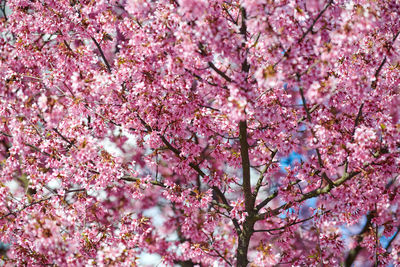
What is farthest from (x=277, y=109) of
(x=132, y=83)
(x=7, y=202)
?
(x=7, y=202)

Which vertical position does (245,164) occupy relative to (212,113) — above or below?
below

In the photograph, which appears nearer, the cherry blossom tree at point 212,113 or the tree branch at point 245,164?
the cherry blossom tree at point 212,113

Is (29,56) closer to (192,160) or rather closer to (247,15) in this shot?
(192,160)

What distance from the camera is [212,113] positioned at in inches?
278

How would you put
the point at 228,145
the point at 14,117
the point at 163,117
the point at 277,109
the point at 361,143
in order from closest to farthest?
the point at 361,143, the point at 14,117, the point at 277,109, the point at 163,117, the point at 228,145

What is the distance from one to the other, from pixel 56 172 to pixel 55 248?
1507 mm

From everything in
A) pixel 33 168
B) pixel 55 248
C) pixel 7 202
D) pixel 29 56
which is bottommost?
pixel 55 248

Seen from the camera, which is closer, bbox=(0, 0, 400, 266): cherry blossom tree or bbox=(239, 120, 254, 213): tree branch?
bbox=(0, 0, 400, 266): cherry blossom tree

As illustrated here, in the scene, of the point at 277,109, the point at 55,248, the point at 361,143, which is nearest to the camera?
the point at 55,248

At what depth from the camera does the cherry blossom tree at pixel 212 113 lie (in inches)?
207

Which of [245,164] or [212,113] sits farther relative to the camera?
[212,113]

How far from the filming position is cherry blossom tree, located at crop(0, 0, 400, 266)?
525 centimetres

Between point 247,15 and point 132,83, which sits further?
point 132,83

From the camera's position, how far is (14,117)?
6.19 metres
